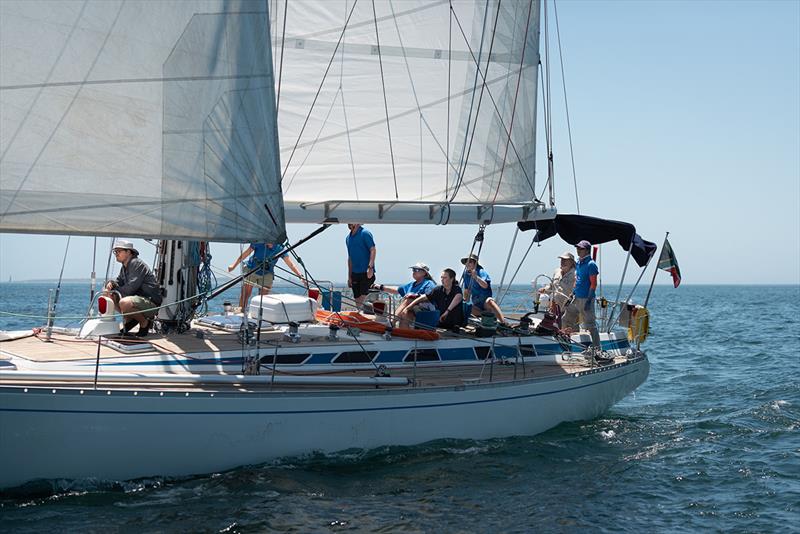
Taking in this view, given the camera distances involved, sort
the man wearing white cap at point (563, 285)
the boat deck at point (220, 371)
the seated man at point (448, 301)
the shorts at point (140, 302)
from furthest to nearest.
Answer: the man wearing white cap at point (563, 285)
the seated man at point (448, 301)
the shorts at point (140, 302)
the boat deck at point (220, 371)

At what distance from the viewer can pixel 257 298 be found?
11297 mm

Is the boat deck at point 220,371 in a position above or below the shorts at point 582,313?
below

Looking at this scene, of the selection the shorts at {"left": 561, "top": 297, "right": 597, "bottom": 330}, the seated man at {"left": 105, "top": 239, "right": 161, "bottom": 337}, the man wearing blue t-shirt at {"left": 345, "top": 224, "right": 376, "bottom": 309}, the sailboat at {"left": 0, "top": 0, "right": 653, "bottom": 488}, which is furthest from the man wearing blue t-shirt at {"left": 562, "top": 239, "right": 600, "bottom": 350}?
the seated man at {"left": 105, "top": 239, "right": 161, "bottom": 337}

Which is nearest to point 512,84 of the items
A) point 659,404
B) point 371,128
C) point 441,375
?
point 371,128

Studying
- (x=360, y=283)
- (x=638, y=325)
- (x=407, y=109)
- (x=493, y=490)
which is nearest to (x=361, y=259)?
(x=360, y=283)

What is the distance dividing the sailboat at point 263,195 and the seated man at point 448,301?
243 mm

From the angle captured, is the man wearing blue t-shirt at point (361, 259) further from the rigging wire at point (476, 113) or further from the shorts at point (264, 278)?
the rigging wire at point (476, 113)

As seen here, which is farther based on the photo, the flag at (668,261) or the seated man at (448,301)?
the flag at (668,261)

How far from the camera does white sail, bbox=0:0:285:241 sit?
767cm

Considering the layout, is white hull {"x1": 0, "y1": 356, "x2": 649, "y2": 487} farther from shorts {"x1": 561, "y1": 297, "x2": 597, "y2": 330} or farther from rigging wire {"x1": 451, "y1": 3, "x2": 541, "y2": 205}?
rigging wire {"x1": 451, "y1": 3, "x2": 541, "y2": 205}

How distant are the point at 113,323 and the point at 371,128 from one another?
14.5ft

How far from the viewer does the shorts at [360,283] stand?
1317 cm

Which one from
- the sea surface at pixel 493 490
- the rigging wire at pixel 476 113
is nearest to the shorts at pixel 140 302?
the sea surface at pixel 493 490

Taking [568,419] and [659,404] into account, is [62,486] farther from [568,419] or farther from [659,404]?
[659,404]
